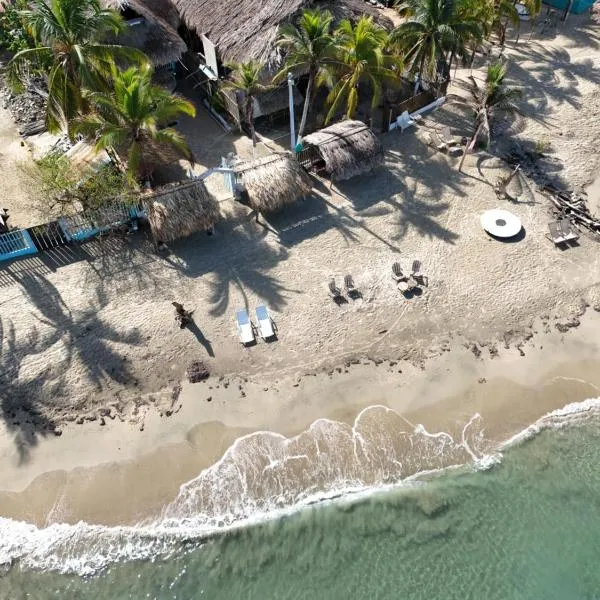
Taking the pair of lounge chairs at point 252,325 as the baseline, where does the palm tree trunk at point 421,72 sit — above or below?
above

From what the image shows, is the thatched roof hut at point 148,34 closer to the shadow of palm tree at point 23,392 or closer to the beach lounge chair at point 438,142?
the beach lounge chair at point 438,142

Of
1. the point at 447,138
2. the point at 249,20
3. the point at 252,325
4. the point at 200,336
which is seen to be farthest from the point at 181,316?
the point at 447,138

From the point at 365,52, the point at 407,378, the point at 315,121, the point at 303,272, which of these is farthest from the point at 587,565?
the point at 315,121

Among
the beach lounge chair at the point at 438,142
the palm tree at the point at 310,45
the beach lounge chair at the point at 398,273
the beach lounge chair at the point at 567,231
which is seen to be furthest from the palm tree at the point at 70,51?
the beach lounge chair at the point at 567,231

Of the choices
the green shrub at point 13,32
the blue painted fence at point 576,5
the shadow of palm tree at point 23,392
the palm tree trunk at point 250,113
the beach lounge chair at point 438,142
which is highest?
the green shrub at point 13,32

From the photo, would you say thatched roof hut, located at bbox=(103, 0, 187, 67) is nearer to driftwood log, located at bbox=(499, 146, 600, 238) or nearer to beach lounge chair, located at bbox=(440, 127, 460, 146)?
beach lounge chair, located at bbox=(440, 127, 460, 146)

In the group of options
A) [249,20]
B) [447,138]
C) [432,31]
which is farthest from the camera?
[447,138]

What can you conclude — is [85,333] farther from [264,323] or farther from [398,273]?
[398,273]
